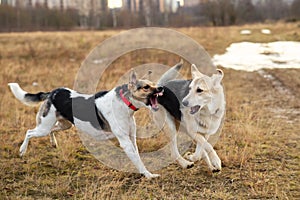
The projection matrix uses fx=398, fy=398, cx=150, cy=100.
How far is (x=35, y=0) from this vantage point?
68.4 m

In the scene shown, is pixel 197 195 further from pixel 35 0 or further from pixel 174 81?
pixel 35 0

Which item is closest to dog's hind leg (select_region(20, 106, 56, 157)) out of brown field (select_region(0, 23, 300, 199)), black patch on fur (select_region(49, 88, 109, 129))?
black patch on fur (select_region(49, 88, 109, 129))

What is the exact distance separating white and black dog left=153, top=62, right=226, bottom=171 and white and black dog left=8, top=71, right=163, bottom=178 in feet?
1.24

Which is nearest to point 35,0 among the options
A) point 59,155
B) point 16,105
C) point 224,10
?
point 224,10

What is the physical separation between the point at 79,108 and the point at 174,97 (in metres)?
1.45

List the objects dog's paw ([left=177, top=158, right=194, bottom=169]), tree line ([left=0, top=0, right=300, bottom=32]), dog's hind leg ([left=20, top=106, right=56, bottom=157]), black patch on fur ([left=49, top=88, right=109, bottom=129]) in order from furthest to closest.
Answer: tree line ([left=0, top=0, right=300, bottom=32]) < dog's hind leg ([left=20, top=106, right=56, bottom=157]) < black patch on fur ([left=49, top=88, right=109, bottom=129]) < dog's paw ([left=177, top=158, right=194, bottom=169])

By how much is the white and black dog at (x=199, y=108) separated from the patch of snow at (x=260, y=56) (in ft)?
37.1

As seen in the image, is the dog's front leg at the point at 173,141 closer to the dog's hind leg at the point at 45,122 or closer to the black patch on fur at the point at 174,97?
the black patch on fur at the point at 174,97

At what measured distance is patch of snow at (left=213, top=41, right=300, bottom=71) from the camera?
1755 cm

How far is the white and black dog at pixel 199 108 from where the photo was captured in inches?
222

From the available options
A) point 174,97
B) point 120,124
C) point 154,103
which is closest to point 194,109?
point 174,97

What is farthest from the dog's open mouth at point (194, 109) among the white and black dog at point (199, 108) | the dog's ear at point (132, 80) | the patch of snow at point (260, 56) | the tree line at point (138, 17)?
the tree line at point (138, 17)

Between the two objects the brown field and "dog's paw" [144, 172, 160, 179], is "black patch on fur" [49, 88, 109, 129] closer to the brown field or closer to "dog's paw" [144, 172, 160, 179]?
the brown field

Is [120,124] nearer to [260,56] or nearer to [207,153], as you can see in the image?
[207,153]
